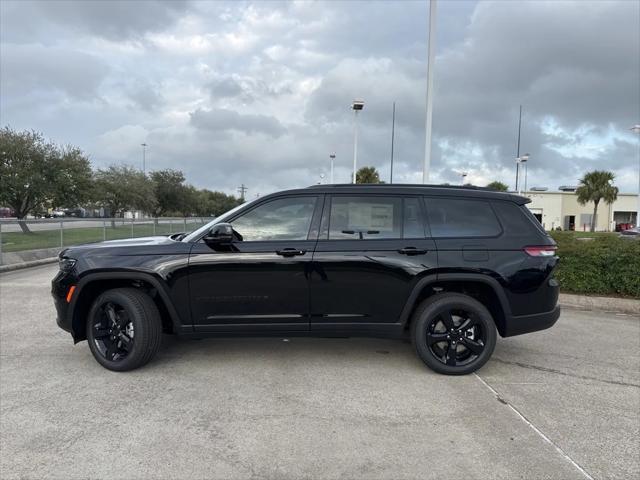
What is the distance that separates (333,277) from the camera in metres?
4.32

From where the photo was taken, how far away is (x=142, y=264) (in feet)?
14.2

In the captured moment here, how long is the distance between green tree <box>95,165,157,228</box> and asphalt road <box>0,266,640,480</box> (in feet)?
97.9

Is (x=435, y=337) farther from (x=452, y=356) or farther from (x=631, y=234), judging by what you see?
(x=631, y=234)

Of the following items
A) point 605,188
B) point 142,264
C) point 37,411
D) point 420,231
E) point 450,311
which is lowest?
point 37,411

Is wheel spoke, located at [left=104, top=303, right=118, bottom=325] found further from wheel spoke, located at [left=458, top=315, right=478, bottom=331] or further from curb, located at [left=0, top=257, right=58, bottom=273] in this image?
curb, located at [left=0, top=257, right=58, bottom=273]

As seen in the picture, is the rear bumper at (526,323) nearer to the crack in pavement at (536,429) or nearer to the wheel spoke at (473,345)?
the wheel spoke at (473,345)

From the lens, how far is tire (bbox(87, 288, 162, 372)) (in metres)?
4.33

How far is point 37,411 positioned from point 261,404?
179 centimetres

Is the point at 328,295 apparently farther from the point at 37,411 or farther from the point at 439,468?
the point at 37,411

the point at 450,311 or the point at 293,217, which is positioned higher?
the point at 293,217

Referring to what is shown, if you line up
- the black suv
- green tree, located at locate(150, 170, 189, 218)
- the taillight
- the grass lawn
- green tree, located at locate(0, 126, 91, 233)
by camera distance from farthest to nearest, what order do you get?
green tree, located at locate(150, 170, 189, 218)
green tree, located at locate(0, 126, 91, 233)
the grass lawn
the taillight
the black suv

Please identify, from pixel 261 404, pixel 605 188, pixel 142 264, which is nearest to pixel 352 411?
pixel 261 404

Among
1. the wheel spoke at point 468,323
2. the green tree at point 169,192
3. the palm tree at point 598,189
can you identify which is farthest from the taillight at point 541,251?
the palm tree at point 598,189

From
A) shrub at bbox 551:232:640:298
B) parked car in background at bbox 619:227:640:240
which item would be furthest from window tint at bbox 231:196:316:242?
parked car in background at bbox 619:227:640:240
